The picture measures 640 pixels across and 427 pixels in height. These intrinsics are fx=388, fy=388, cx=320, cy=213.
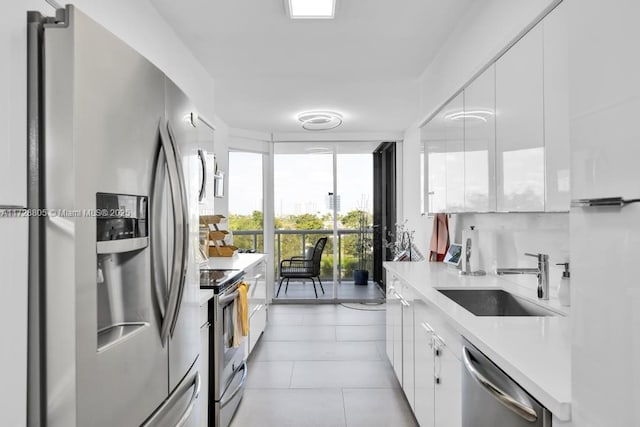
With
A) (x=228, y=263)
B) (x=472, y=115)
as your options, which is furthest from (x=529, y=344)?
(x=228, y=263)

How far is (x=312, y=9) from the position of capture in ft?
7.45

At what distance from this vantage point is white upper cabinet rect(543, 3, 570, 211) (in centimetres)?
140

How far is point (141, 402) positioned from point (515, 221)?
7.12 feet

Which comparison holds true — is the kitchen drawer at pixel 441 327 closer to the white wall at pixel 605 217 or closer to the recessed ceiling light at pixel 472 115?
the white wall at pixel 605 217

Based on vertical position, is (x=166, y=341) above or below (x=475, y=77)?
below

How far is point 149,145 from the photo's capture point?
48.3 inches

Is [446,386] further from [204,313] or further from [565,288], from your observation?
[204,313]

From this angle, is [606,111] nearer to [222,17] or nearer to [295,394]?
[222,17]

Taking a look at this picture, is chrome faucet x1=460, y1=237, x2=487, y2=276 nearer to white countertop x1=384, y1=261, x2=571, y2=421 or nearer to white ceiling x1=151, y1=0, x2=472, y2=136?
white countertop x1=384, y1=261, x2=571, y2=421

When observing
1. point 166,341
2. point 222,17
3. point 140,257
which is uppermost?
point 222,17

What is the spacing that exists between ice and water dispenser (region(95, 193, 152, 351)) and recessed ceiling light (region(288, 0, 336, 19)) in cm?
159

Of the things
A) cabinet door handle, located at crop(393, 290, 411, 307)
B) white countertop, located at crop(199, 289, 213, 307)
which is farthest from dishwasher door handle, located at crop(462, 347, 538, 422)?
white countertop, located at crop(199, 289, 213, 307)
